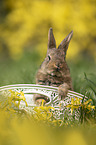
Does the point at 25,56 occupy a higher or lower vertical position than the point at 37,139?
higher

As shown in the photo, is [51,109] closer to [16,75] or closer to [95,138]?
[95,138]

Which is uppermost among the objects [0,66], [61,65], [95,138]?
[0,66]

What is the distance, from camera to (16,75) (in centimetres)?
62

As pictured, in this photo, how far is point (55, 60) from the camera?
0.36 m

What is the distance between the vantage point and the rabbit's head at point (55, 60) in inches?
14.1

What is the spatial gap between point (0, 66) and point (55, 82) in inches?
15.7

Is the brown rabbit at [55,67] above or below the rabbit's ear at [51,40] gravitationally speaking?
below

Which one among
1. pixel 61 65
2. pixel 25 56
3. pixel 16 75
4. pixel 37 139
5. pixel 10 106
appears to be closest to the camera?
pixel 37 139

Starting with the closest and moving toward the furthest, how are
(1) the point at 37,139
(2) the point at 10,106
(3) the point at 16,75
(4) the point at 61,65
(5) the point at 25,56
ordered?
(1) the point at 37,139 < (2) the point at 10,106 < (4) the point at 61,65 < (3) the point at 16,75 < (5) the point at 25,56

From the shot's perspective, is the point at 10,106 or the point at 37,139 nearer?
the point at 37,139

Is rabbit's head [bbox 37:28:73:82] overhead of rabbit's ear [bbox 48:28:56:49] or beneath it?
beneath

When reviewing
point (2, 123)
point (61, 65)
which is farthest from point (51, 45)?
point (2, 123)

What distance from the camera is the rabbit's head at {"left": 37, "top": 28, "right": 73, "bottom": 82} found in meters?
0.36

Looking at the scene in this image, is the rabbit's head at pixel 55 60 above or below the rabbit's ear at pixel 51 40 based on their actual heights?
below
